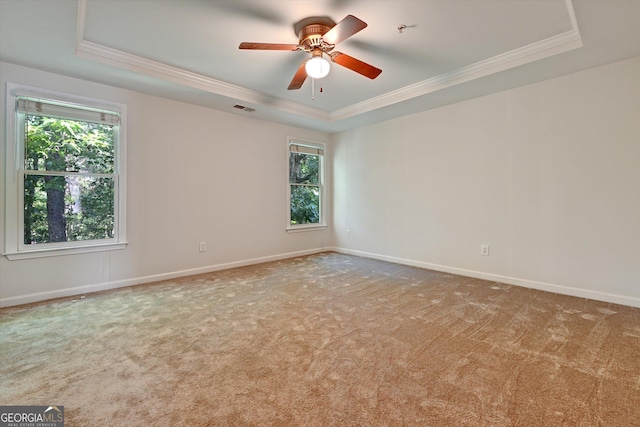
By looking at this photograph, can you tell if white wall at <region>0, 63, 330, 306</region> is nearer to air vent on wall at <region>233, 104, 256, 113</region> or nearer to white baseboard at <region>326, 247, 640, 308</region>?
air vent on wall at <region>233, 104, 256, 113</region>

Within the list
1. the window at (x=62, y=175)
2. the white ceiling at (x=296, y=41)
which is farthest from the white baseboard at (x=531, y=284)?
the window at (x=62, y=175)

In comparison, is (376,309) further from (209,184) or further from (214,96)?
(214,96)

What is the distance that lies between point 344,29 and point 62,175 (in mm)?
3400

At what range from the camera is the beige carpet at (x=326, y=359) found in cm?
142

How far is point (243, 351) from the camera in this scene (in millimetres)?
1996

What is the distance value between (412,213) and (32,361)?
14.8ft

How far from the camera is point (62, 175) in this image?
3166 mm

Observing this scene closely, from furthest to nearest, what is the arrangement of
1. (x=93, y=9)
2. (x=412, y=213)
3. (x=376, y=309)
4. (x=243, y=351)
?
(x=412, y=213)
(x=376, y=309)
(x=93, y=9)
(x=243, y=351)

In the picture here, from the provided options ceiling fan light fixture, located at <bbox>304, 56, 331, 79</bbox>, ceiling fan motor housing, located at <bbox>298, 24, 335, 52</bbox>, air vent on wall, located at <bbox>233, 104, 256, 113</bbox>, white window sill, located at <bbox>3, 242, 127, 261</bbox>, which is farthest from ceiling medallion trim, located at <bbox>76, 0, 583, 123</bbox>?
white window sill, located at <bbox>3, 242, 127, 261</bbox>

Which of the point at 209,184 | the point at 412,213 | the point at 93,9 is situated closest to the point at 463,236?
the point at 412,213

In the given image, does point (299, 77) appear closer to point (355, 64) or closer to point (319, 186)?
point (355, 64)

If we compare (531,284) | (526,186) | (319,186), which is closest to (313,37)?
(526,186)

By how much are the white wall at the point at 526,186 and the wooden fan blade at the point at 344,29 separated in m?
2.52

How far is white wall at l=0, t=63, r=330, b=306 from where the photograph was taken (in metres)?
3.10
